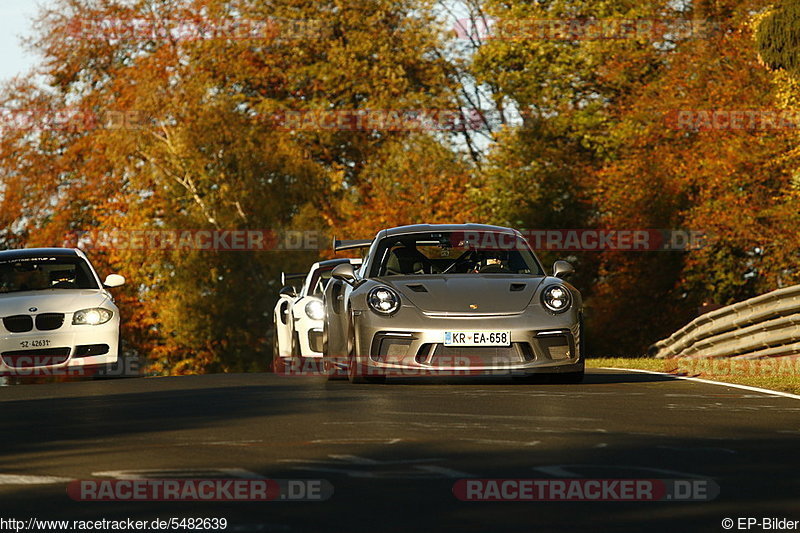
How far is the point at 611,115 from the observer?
53.5m

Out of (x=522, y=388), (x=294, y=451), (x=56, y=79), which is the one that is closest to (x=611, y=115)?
(x=56, y=79)

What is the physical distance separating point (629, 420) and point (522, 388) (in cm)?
319

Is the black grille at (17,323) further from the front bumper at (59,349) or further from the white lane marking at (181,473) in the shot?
the white lane marking at (181,473)

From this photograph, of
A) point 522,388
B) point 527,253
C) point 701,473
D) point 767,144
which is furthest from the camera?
point 767,144

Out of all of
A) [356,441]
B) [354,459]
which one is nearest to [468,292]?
[356,441]

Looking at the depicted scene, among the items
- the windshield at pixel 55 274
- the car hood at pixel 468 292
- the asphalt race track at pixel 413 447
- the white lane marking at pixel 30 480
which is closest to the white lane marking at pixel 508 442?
the asphalt race track at pixel 413 447

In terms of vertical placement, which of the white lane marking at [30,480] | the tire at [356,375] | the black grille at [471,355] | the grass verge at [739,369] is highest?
the black grille at [471,355]

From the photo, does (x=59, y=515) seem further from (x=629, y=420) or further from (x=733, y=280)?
(x=733, y=280)

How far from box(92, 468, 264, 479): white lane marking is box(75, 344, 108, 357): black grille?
9.98 meters

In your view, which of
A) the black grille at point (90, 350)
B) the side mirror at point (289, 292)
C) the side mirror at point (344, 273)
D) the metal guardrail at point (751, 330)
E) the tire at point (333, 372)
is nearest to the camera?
the side mirror at point (344, 273)

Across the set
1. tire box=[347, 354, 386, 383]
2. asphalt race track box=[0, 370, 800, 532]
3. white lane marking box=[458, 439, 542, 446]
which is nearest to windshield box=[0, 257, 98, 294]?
asphalt race track box=[0, 370, 800, 532]

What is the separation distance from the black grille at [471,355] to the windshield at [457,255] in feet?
4.23

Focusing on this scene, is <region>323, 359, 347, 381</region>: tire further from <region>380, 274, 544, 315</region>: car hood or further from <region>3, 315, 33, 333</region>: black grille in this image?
<region>3, 315, 33, 333</region>: black grille

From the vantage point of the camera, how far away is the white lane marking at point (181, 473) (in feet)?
25.1
